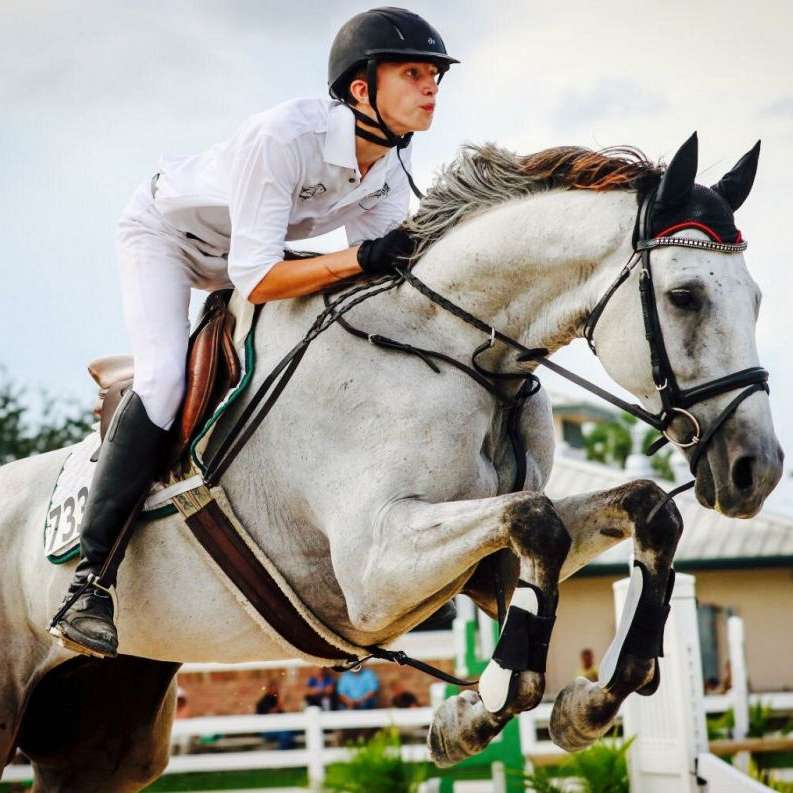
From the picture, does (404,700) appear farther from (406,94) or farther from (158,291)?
(406,94)

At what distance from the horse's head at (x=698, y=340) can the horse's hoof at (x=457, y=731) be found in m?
0.95

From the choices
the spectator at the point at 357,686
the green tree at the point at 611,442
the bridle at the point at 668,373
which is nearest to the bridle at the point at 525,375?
the bridle at the point at 668,373

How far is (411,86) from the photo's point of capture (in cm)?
434

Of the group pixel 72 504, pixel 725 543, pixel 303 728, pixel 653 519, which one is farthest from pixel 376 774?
pixel 725 543

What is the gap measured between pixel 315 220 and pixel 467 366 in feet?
2.98

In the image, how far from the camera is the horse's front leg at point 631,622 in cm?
367

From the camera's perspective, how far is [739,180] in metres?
3.98

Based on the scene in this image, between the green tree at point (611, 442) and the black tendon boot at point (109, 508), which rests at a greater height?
the green tree at point (611, 442)

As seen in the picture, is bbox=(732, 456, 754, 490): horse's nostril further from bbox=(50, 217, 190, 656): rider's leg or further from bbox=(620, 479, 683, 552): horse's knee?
bbox=(50, 217, 190, 656): rider's leg

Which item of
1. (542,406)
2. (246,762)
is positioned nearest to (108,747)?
(542,406)

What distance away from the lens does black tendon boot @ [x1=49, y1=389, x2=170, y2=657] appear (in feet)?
14.8

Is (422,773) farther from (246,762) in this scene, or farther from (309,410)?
(309,410)

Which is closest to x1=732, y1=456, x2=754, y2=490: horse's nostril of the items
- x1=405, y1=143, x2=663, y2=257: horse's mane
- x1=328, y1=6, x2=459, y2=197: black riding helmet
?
x1=405, y1=143, x2=663, y2=257: horse's mane

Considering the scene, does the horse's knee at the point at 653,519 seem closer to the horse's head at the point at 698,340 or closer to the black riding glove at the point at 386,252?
the horse's head at the point at 698,340
